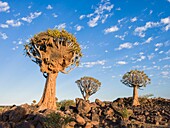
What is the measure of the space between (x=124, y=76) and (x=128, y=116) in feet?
44.7

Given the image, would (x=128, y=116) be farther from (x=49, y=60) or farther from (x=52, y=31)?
(x=52, y=31)

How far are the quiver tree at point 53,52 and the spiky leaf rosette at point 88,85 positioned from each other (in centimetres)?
1131

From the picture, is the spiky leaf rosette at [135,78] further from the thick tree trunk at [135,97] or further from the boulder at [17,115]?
the boulder at [17,115]

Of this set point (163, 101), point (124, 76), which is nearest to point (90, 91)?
point (124, 76)

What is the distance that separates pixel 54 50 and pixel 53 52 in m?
0.19

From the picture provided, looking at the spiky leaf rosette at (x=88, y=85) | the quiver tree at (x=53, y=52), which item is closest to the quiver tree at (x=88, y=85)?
the spiky leaf rosette at (x=88, y=85)

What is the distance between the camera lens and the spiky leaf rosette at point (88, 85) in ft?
112

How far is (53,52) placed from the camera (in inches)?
891

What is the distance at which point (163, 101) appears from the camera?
96.6 ft

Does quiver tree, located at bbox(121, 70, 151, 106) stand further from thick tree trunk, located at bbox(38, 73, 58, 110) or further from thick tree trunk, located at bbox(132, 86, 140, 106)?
thick tree trunk, located at bbox(38, 73, 58, 110)

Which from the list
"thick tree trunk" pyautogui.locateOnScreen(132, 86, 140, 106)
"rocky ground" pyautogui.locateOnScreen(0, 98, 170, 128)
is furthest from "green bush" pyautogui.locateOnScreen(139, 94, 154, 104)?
"rocky ground" pyautogui.locateOnScreen(0, 98, 170, 128)

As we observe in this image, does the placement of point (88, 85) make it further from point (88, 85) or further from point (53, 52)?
point (53, 52)

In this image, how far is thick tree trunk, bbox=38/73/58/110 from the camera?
69.9 ft

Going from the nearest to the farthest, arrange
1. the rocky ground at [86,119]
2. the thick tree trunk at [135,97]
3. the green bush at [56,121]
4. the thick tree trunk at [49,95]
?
the green bush at [56,121] < the rocky ground at [86,119] < the thick tree trunk at [49,95] < the thick tree trunk at [135,97]
